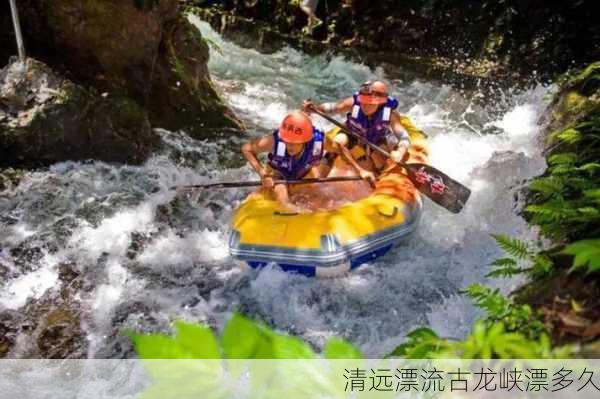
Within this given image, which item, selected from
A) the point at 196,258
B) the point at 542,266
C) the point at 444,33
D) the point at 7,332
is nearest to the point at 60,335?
the point at 7,332

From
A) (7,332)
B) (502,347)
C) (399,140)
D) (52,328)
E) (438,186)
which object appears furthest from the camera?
(399,140)

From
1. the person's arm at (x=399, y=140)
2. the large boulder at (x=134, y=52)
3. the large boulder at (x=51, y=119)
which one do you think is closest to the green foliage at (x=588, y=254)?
the person's arm at (x=399, y=140)

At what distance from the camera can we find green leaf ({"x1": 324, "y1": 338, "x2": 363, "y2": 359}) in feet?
3.42

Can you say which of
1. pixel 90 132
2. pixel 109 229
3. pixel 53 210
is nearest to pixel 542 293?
pixel 109 229

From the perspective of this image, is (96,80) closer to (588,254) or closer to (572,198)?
(572,198)

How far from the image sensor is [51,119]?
20.1 ft

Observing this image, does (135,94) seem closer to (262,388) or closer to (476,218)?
(476,218)

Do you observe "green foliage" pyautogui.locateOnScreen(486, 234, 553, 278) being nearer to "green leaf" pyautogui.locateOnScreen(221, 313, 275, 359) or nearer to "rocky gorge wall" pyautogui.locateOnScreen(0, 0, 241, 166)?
"green leaf" pyautogui.locateOnScreen(221, 313, 275, 359)

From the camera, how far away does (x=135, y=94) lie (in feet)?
24.0

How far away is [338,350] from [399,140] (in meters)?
5.98

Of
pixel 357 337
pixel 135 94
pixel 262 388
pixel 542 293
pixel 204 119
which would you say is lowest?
pixel 357 337

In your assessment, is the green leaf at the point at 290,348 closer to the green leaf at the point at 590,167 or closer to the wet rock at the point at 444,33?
the green leaf at the point at 590,167

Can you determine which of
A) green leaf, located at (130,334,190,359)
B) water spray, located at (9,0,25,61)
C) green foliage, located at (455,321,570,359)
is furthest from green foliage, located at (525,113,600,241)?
water spray, located at (9,0,25,61)

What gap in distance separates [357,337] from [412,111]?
6536mm
